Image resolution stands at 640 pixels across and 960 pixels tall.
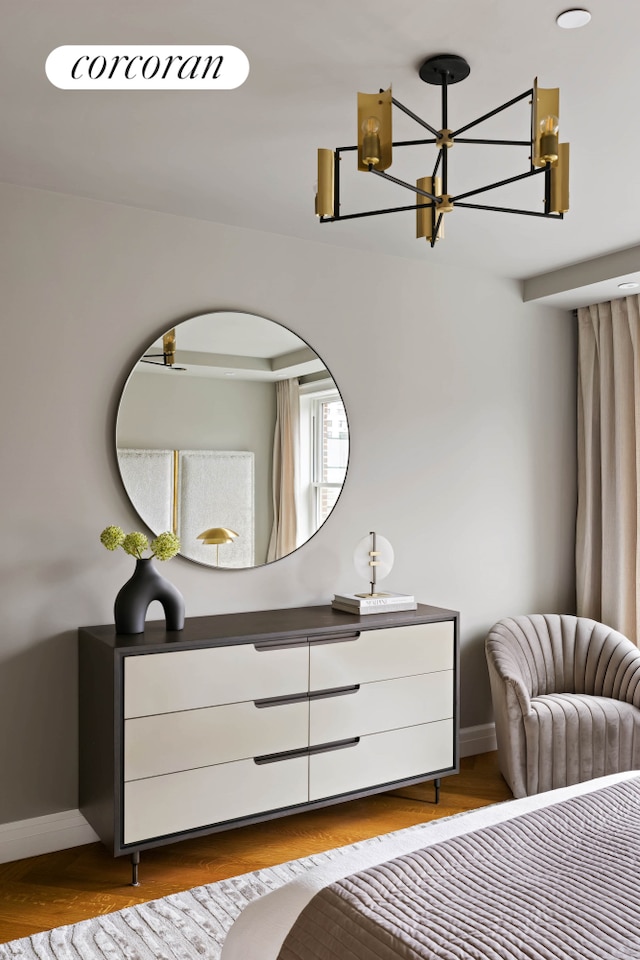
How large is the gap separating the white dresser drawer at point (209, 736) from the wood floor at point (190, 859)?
0.38 metres

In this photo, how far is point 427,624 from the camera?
3334 millimetres

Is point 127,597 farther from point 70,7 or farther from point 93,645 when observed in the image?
point 70,7

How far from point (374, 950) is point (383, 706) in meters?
1.84

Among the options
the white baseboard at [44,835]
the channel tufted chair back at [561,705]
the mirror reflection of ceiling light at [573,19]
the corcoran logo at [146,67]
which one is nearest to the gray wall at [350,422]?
the white baseboard at [44,835]

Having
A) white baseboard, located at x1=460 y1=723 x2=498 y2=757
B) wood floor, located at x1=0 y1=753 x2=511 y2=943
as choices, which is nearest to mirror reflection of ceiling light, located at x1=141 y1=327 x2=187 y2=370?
wood floor, located at x1=0 y1=753 x2=511 y2=943

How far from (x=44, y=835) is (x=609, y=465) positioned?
3231 mm

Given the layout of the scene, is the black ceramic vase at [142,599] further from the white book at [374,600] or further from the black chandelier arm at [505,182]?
the black chandelier arm at [505,182]

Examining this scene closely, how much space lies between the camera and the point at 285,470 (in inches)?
135

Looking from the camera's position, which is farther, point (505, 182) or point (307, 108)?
point (307, 108)

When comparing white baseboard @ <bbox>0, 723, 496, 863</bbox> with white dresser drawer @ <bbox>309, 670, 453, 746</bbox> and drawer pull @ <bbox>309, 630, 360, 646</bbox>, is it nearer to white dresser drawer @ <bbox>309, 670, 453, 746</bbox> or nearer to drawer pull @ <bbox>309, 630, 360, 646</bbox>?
white dresser drawer @ <bbox>309, 670, 453, 746</bbox>

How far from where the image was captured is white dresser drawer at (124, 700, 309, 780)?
8.72 feet

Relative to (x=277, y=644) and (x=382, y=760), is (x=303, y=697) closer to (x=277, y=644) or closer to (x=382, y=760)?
(x=277, y=644)

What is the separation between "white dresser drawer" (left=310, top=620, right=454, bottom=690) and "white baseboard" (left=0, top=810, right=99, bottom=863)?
1044 mm

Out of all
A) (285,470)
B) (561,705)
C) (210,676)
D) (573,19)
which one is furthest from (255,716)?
(573,19)
